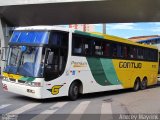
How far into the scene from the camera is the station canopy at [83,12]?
28719 millimetres

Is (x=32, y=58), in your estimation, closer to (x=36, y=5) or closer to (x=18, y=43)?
(x=18, y=43)

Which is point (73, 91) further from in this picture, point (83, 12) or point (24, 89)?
point (83, 12)

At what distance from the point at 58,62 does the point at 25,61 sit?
1.29 m

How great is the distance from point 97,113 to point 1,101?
4343 millimetres

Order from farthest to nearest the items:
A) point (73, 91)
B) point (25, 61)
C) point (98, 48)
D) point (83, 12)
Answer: point (83, 12)
point (98, 48)
point (73, 91)
point (25, 61)

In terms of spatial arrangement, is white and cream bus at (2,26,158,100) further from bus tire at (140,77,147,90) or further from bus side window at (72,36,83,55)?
bus tire at (140,77,147,90)

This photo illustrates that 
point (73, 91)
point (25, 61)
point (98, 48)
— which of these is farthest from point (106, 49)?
point (25, 61)

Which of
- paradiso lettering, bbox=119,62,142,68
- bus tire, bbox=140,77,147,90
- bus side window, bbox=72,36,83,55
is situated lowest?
bus tire, bbox=140,77,147,90

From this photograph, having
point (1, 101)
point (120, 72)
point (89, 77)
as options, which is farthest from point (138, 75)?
point (1, 101)

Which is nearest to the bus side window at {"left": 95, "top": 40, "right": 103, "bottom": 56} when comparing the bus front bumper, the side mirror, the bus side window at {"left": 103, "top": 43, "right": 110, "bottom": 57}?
the bus side window at {"left": 103, "top": 43, "right": 110, "bottom": 57}

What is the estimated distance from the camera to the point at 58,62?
13680 mm

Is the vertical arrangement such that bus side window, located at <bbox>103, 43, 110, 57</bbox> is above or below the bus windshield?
above

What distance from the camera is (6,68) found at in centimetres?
1430

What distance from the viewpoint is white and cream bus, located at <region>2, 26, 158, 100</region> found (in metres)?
13.1
